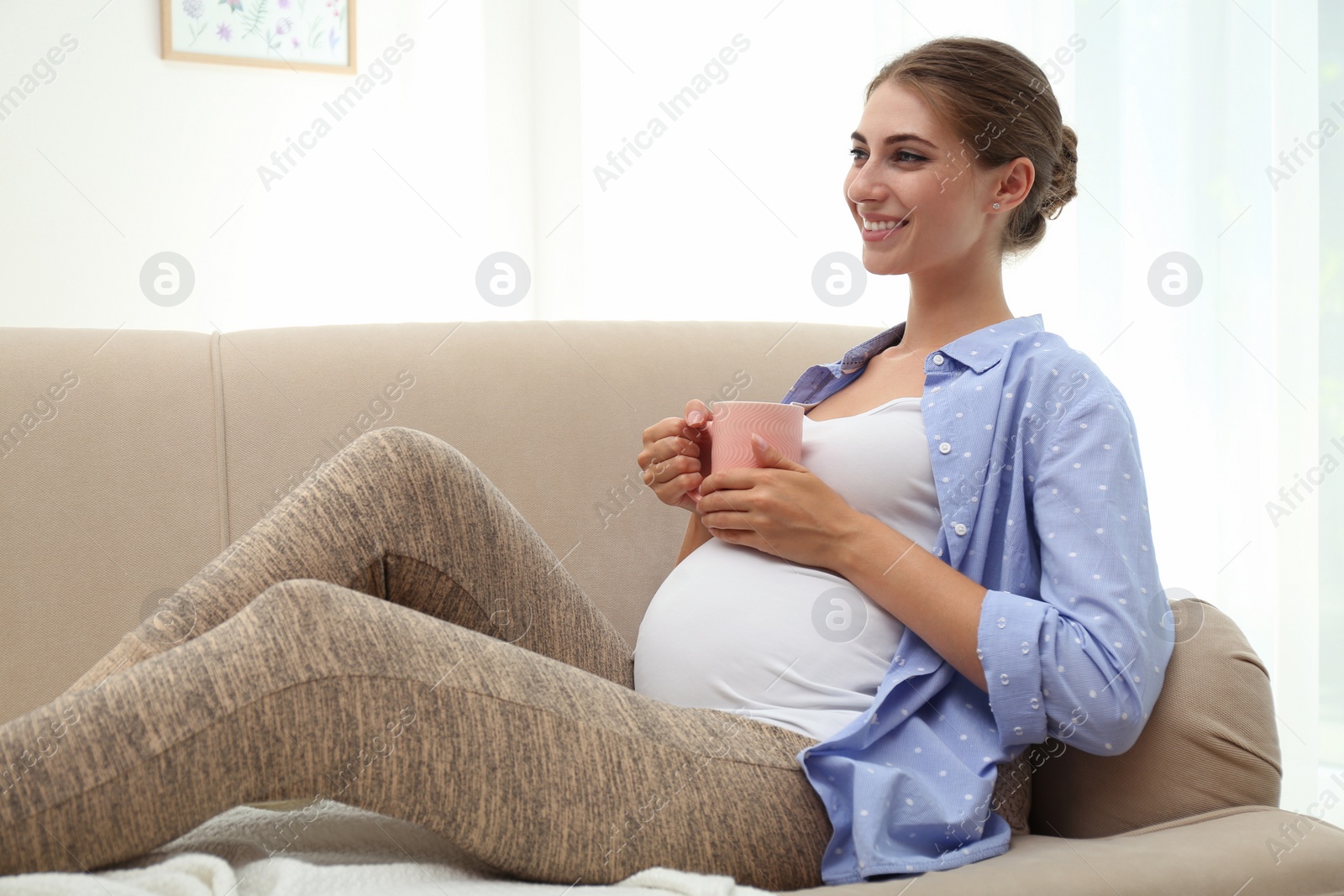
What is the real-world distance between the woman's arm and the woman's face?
38cm

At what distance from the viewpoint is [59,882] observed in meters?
0.68

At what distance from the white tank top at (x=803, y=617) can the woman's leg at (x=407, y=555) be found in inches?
4.0

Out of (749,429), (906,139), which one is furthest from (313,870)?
(906,139)

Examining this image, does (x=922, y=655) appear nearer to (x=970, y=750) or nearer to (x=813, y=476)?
(x=970, y=750)

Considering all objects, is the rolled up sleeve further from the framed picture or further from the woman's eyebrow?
the framed picture

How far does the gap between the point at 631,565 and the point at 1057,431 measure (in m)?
0.65

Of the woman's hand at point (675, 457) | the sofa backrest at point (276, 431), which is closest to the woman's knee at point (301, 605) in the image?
the woman's hand at point (675, 457)

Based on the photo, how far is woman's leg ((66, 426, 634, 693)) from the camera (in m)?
0.94

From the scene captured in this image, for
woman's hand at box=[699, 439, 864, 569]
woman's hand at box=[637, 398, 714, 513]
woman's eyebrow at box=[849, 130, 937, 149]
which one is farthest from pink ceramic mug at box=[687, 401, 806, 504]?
woman's eyebrow at box=[849, 130, 937, 149]

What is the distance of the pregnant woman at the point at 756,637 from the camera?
2.52ft

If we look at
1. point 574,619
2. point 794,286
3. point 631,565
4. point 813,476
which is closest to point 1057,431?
point 813,476

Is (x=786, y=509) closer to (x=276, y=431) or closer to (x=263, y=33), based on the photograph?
(x=276, y=431)

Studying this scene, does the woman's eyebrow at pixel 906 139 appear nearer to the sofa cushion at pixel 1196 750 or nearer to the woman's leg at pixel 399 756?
the sofa cushion at pixel 1196 750

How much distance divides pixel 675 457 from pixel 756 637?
0.90 ft
